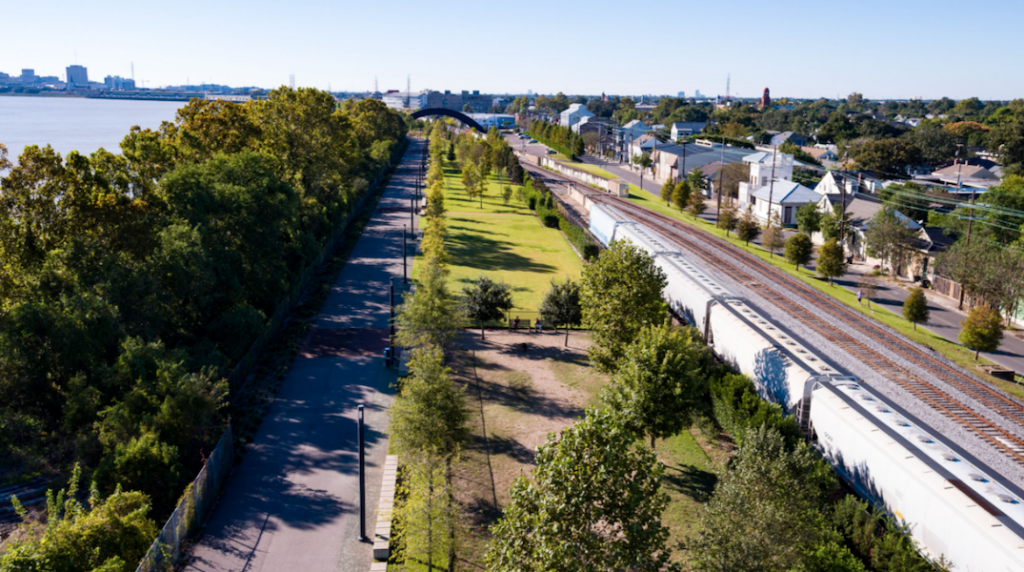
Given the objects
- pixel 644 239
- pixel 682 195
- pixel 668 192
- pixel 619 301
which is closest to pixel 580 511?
pixel 619 301

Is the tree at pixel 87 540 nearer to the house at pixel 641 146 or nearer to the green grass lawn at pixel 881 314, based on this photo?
the green grass lawn at pixel 881 314

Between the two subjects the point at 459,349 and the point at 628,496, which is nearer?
the point at 628,496

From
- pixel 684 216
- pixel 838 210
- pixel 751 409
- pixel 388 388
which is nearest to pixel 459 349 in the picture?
pixel 388 388

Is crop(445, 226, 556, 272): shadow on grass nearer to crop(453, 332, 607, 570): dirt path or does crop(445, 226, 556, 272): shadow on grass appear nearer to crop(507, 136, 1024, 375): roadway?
crop(453, 332, 607, 570): dirt path

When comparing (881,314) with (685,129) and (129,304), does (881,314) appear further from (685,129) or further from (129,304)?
(685,129)

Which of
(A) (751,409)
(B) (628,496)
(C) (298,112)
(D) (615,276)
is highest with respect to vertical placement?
(C) (298,112)

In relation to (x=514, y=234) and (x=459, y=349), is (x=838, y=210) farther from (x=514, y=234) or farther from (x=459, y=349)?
(x=459, y=349)

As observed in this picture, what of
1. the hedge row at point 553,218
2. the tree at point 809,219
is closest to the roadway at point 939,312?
the tree at point 809,219

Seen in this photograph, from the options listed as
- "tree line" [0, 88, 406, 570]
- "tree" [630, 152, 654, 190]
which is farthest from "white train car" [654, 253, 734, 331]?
"tree" [630, 152, 654, 190]
